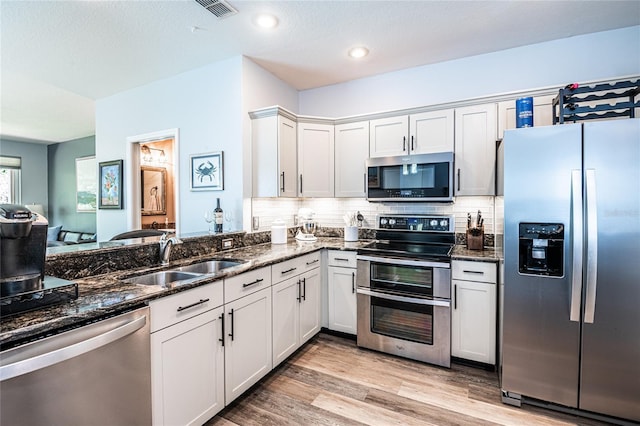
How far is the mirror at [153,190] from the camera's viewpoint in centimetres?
507

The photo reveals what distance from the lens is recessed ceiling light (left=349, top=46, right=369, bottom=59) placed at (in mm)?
2928

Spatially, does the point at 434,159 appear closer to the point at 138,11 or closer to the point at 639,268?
the point at 639,268

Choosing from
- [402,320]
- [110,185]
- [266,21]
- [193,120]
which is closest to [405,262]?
[402,320]

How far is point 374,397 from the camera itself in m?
2.16

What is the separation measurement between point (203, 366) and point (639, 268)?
256cm

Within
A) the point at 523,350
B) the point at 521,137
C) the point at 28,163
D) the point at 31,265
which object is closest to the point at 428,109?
the point at 521,137

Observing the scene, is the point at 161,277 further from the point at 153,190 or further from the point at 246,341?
the point at 153,190

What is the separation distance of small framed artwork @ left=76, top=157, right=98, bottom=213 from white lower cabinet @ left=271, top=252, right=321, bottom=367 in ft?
19.7

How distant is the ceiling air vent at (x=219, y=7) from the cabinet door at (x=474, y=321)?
273 centimetres

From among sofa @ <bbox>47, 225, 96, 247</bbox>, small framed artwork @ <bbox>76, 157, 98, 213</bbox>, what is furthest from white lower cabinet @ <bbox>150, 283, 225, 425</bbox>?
small framed artwork @ <bbox>76, 157, 98, 213</bbox>

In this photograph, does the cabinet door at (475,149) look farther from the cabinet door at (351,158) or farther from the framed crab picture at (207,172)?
the framed crab picture at (207,172)

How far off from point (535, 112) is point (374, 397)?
2.60m

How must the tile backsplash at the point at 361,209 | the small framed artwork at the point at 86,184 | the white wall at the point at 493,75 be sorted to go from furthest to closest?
the small framed artwork at the point at 86,184 → the tile backsplash at the point at 361,209 → the white wall at the point at 493,75

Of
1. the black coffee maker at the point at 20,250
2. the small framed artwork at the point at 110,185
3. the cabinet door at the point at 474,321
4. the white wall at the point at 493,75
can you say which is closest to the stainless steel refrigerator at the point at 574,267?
the cabinet door at the point at 474,321
